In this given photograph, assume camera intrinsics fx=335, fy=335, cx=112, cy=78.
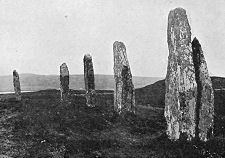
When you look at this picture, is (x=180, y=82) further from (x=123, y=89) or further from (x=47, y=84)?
(x=47, y=84)

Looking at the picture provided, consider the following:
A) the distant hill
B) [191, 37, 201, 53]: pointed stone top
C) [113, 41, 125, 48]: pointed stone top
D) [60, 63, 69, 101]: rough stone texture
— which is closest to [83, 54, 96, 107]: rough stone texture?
[113, 41, 125, 48]: pointed stone top

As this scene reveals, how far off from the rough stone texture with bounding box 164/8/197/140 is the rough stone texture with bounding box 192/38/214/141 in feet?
2.93

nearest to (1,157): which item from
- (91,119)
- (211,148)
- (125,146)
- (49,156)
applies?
(49,156)

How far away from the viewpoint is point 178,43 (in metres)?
20.9

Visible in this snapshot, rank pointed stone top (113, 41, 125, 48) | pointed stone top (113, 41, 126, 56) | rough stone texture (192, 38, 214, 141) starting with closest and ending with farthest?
rough stone texture (192, 38, 214, 141), pointed stone top (113, 41, 126, 56), pointed stone top (113, 41, 125, 48)

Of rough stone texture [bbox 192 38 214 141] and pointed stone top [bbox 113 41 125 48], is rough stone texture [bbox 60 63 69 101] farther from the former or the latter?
rough stone texture [bbox 192 38 214 141]

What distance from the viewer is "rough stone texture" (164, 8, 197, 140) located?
19984 millimetres

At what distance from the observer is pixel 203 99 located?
2114 centimetres

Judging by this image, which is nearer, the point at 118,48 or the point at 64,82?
the point at 118,48

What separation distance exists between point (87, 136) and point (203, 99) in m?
7.83

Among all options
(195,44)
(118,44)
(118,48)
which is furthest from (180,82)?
(118,44)

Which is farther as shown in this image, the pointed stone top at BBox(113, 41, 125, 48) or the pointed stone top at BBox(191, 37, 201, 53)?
the pointed stone top at BBox(113, 41, 125, 48)

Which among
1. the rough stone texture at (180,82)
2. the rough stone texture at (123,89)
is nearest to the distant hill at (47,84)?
the rough stone texture at (123,89)

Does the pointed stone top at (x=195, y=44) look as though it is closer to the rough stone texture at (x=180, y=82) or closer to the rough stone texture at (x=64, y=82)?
the rough stone texture at (x=180, y=82)
